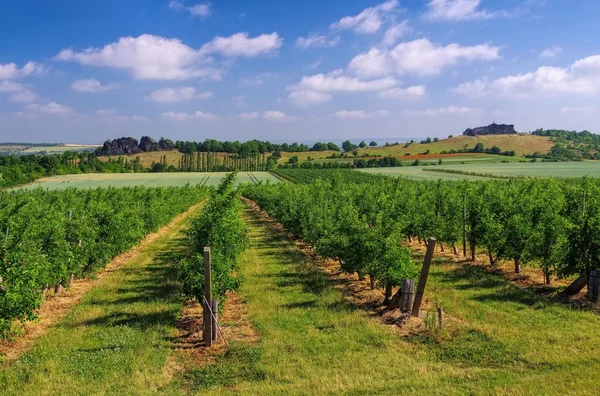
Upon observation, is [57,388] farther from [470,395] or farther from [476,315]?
[476,315]

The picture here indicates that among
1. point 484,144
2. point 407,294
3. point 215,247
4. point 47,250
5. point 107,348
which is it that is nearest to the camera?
point 107,348

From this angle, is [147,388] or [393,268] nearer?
[147,388]

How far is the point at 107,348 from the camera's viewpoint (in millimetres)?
12273

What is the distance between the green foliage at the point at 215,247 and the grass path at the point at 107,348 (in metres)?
1.85

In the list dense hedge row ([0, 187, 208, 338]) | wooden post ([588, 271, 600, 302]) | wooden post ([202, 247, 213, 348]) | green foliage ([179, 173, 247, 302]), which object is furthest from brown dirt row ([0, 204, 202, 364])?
wooden post ([588, 271, 600, 302])

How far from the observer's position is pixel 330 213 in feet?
92.0

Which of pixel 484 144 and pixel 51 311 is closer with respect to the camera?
pixel 51 311

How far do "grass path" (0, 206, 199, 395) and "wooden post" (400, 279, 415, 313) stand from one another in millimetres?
7739

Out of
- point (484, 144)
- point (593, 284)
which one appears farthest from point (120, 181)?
point (484, 144)

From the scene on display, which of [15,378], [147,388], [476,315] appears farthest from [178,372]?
[476,315]

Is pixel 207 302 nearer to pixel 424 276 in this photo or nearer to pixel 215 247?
pixel 215 247

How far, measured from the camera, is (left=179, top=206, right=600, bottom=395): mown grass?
9773 mm

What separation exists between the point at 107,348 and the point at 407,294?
31.8 ft

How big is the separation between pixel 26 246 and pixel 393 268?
12.9 meters
